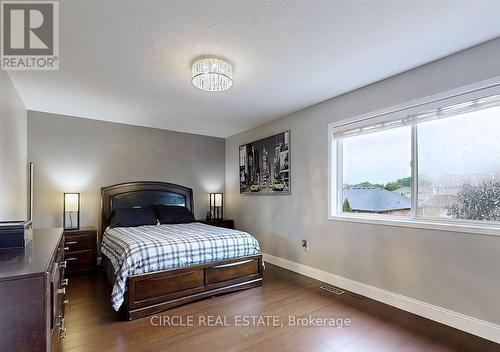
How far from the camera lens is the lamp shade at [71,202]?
12.8 ft

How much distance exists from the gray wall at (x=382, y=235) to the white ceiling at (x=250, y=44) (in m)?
0.20

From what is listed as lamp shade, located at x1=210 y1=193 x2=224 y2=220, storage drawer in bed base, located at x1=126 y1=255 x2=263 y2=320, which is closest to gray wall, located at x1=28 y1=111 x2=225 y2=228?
lamp shade, located at x1=210 y1=193 x2=224 y2=220

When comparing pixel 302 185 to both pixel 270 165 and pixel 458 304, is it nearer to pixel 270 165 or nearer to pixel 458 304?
pixel 270 165

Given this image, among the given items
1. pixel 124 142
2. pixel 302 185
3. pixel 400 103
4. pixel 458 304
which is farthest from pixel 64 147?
pixel 458 304

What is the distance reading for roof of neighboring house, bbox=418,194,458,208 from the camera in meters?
2.46

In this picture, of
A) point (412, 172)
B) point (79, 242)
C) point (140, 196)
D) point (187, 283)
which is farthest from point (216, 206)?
point (412, 172)

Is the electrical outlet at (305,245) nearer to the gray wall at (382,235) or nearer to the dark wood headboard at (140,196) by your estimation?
the gray wall at (382,235)

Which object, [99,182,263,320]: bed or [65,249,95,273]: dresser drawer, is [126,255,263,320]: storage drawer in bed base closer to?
[99,182,263,320]: bed

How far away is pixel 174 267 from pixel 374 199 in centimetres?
241

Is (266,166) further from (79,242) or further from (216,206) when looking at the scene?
(79,242)

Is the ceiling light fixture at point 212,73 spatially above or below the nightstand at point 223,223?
above

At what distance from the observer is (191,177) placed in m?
5.36

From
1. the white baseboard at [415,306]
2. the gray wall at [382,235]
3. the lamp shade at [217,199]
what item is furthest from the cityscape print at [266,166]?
the white baseboard at [415,306]

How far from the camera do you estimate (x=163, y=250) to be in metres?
2.75
